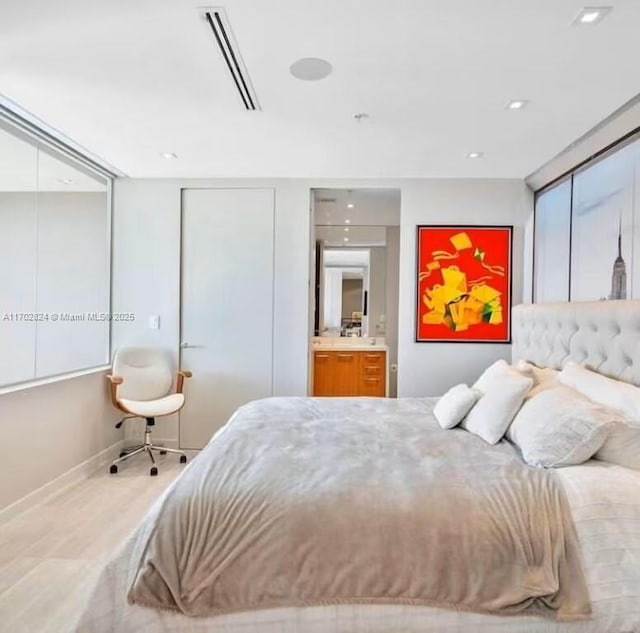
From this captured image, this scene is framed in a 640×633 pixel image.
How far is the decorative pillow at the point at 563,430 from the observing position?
1748 millimetres

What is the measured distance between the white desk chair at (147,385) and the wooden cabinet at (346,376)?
1.78m

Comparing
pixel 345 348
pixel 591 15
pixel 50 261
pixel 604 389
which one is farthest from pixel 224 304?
pixel 591 15

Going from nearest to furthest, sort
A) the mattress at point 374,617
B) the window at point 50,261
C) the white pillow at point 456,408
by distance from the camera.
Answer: the mattress at point 374,617
the white pillow at point 456,408
the window at point 50,261

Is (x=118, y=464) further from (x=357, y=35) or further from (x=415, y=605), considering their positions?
(x=357, y=35)

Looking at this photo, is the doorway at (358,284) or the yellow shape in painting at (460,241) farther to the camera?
the doorway at (358,284)

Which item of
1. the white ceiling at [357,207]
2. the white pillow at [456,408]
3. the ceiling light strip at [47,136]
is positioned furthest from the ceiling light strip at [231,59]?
the white pillow at [456,408]

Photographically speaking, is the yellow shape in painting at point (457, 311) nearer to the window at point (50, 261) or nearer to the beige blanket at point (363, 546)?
the beige blanket at point (363, 546)

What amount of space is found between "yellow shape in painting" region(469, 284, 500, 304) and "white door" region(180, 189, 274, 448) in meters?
1.76

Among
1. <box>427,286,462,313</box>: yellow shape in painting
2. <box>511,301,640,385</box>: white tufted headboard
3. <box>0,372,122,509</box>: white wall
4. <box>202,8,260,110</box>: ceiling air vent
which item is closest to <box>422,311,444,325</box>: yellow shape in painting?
<box>427,286,462,313</box>: yellow shape in painting

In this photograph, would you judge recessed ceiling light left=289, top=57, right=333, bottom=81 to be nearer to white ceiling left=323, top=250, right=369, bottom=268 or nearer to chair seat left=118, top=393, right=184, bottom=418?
chair seat left=118, top=393, right=184, bottom=418

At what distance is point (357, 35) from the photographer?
6.21 feet

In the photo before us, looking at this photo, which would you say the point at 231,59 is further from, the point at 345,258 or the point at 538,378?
the point at 345,258

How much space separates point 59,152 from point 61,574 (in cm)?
279

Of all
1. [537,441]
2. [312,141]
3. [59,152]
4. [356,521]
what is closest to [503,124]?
[312,141]
